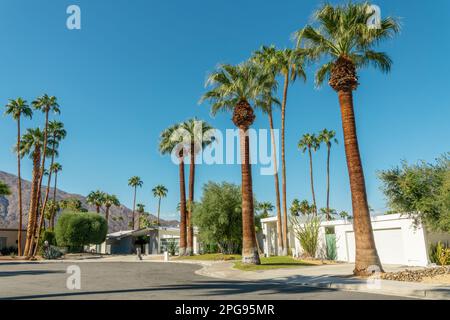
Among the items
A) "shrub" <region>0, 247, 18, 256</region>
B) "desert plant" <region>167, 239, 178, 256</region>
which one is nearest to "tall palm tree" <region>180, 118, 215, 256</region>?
"desert plant" <region>167, 239, 178, 256</region>

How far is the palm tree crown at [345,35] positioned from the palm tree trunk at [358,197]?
1.33 metres

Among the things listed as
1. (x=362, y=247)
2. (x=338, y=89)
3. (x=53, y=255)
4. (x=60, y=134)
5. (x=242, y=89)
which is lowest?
(x=53, y=255)

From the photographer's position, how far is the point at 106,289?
44.5 ft

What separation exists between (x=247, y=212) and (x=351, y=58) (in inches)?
425

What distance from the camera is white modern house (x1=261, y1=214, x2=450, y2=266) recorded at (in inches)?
887

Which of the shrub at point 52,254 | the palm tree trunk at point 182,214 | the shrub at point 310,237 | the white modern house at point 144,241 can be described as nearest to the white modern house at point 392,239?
the shrub at point 310,237

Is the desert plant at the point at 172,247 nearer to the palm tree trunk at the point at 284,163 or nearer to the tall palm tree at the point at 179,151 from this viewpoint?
the tall palm tree at the point at 179,151

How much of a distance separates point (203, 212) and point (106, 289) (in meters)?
23.6

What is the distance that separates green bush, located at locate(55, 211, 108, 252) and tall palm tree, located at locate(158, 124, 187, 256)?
17.5 meters

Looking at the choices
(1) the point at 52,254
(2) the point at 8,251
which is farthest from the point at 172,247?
(2) the point at 8,251

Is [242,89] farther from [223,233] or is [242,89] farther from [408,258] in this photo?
[223,233]

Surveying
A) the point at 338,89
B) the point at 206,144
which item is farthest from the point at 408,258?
the point at 206,144

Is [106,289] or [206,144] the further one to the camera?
[206,144]
